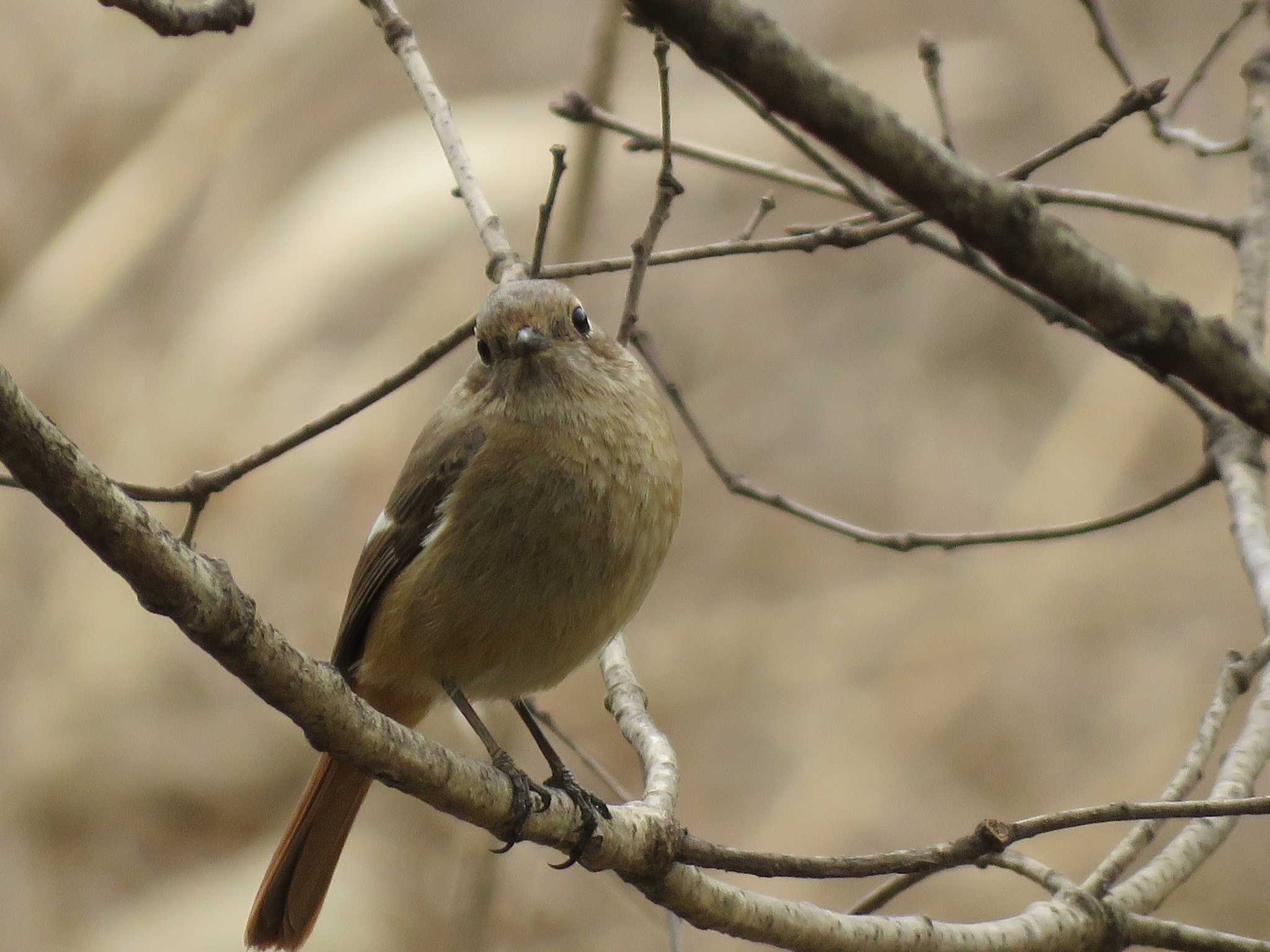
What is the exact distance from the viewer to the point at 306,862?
275 centimetres

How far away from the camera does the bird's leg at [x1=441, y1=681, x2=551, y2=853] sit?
1.93 meters

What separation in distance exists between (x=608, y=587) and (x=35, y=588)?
4161 mm

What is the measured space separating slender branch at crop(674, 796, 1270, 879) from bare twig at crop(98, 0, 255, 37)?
1.35 meters

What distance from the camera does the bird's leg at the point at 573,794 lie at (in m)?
1.98

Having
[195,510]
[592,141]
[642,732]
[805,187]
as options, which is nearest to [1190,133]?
[805,187]

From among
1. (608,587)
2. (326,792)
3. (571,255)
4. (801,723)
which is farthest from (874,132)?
(801,723)

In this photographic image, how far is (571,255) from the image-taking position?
3590mm

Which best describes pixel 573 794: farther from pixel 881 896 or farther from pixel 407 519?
pixel 407 519

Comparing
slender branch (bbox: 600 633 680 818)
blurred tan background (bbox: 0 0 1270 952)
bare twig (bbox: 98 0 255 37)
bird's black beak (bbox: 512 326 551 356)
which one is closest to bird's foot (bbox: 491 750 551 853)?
slender branch (bbox: 600 633 680 818)

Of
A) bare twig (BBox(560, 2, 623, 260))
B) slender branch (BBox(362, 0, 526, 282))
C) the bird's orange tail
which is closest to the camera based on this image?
slender branch (BBox(362, 0, 526, 282))

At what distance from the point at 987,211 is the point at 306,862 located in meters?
2.24

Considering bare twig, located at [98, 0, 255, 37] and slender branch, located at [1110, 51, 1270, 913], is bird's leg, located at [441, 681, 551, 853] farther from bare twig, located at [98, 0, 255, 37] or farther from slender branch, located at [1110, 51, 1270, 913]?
bare twig, located at [98, 0, 255, 37]

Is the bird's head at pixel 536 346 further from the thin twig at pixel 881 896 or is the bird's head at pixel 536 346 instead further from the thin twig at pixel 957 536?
the thin twig at pixel 881 896

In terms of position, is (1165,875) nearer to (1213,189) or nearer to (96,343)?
(1213,189)
